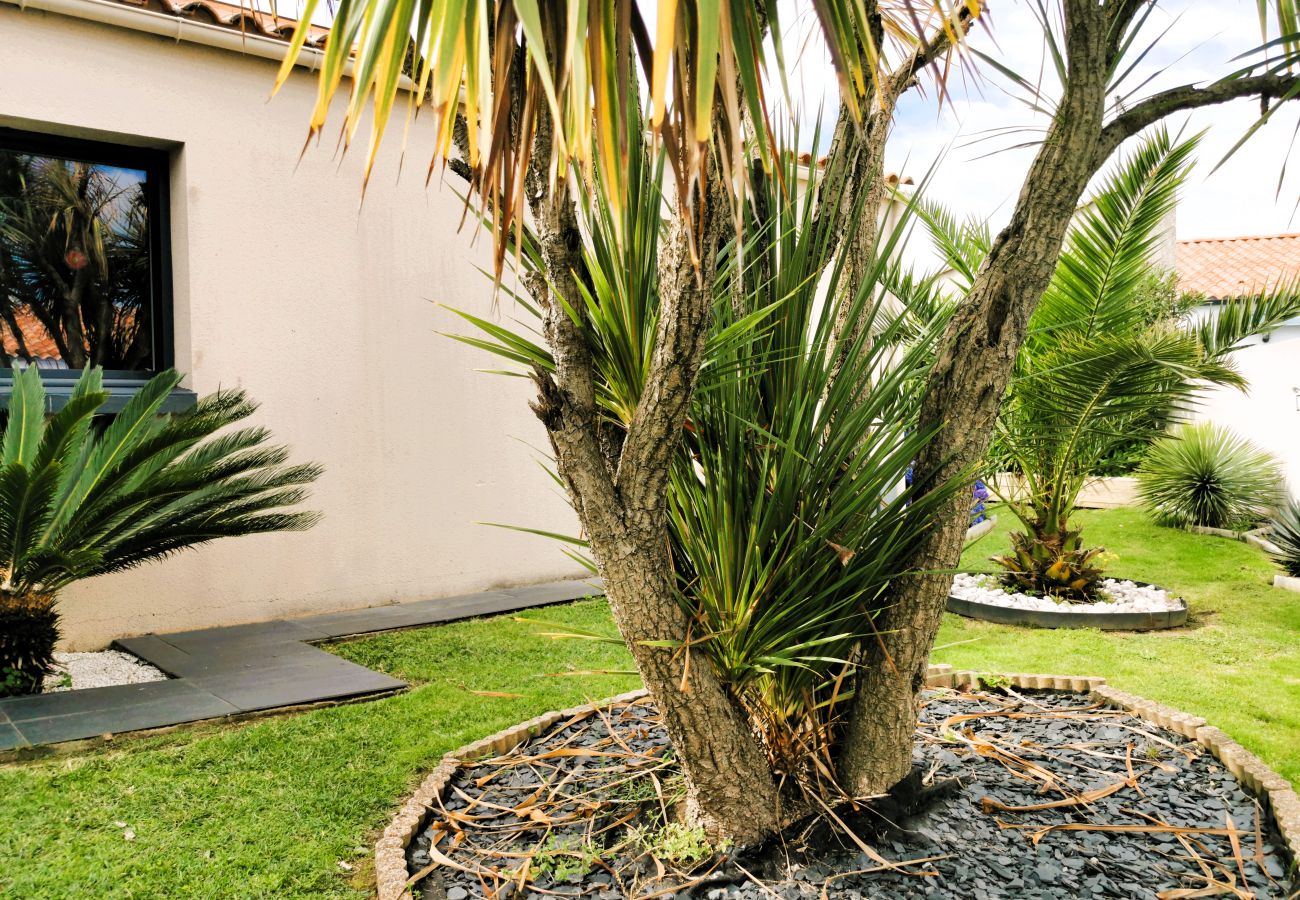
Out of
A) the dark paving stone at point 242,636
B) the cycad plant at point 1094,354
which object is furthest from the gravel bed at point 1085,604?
the dark paving stone at point 242,636

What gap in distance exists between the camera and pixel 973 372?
8.30 ft

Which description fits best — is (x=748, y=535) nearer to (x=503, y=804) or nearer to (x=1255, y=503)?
(x=503, y=804)

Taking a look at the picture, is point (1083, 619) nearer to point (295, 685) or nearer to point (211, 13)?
point (295, 685)

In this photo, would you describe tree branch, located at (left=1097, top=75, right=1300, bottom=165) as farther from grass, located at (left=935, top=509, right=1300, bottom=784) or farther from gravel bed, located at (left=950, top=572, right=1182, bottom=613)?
gravel bed, located at (left=950, top=572, right=1182, bottom=613)

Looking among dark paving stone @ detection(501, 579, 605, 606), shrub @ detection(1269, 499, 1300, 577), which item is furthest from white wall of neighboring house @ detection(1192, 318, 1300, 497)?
dark paving stone @ detection(501, 579, 605, 606)

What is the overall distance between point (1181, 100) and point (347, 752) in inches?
132

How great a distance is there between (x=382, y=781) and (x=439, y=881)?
778 mm

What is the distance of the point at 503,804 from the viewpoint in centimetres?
296

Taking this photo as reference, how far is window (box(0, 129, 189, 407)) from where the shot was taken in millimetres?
5113

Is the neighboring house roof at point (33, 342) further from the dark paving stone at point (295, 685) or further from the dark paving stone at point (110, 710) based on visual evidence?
the dark paving stone at point (295, 685)

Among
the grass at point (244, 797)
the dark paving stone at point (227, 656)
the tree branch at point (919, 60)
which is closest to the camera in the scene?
the grass at point (244, 797)

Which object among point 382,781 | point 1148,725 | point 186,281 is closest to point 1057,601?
point 1148,725

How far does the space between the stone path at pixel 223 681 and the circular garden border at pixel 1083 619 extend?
3.18m

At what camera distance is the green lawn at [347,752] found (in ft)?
8.63
